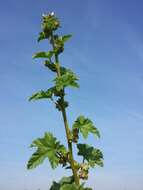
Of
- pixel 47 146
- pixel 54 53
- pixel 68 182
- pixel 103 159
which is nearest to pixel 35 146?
pixel 47 146

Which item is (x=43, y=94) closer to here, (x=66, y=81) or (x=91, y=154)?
(x=66, y=81)

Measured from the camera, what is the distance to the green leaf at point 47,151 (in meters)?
9.34

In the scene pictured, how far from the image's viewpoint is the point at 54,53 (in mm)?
10664

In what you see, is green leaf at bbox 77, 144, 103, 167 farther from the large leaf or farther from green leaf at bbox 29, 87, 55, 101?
green leaf at bbox 29, 87, 55, 101

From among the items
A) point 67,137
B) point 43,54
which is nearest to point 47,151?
point 67,137

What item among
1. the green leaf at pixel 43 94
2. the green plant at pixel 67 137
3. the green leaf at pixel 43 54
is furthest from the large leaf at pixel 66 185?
the green leaf at pixel 43 54

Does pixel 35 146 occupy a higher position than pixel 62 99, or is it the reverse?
pixel 62 99

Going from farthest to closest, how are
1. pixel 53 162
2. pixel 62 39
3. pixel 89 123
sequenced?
pixel 62 39 → pixel 89 123 → pixel 53 162

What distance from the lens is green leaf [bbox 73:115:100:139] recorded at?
9773 millimetres

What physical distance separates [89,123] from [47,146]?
A: 135 centimetres

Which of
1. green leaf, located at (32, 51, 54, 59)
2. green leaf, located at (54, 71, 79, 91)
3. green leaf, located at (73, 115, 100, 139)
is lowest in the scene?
green leaf, located at (73, 115, 100, 139)

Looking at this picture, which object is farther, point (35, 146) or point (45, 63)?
point (45, 63)

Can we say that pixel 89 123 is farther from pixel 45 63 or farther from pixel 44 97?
pixel 45 63

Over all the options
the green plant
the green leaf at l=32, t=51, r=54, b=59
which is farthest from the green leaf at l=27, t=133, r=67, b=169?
the green leaf at l=32, t=51, r=54, b=59
